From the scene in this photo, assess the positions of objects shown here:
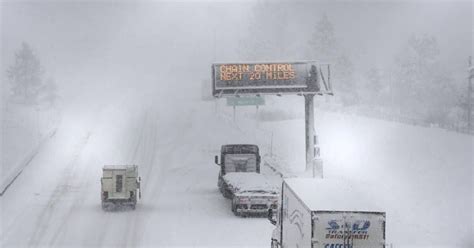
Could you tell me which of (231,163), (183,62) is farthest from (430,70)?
(183,62)

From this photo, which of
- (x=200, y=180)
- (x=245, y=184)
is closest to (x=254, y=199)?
(x=245, y=184)

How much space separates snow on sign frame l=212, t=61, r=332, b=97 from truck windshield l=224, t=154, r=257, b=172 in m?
4.41

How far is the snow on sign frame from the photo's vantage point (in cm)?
3569

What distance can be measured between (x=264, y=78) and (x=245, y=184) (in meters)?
7.31

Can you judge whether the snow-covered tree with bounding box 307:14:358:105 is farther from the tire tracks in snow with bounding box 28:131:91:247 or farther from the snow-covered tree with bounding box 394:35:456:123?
the tire tracks in snow with bounding box 28:131:91:247

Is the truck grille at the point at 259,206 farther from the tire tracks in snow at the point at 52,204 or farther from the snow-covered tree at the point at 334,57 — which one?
the snow-covered tree at the point at 334,57

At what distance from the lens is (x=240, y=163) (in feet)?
125

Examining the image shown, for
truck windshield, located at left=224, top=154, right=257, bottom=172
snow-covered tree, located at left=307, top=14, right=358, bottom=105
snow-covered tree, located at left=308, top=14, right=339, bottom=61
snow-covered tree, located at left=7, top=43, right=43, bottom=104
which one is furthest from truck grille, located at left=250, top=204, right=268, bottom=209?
snow-covered tree, located at left=7, top=43, right=43, bottom=104

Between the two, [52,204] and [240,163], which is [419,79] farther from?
[52,204]

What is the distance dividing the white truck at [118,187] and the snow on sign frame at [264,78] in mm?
7525

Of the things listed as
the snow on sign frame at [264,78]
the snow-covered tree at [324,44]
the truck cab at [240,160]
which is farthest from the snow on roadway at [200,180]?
the snow-covered tree at [324,44]

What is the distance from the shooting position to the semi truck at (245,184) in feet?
97.5

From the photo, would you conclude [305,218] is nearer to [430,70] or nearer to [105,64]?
[430,70]

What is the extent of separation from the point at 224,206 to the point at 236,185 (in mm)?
Answer: 1857
